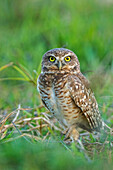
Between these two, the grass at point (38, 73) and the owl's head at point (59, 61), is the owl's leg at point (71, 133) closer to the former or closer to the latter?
the grass at point (38, 73)

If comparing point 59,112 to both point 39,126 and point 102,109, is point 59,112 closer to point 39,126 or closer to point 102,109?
point 39,126

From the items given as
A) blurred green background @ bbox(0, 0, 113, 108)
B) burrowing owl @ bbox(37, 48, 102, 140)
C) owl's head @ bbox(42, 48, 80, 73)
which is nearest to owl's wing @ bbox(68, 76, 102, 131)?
burrowing owl @ bbox(37, 48, 102, 140)

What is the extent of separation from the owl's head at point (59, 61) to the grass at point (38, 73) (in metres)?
0.35

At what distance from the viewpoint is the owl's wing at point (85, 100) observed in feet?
9.82

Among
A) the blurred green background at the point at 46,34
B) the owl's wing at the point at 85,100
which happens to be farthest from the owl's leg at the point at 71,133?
the blurred green background at the point at 46,34

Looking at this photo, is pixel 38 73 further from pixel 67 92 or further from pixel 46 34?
pixel 46 34

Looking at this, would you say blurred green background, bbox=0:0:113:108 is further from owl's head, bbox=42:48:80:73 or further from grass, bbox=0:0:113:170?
owl's head, bbox=42:48:80:73

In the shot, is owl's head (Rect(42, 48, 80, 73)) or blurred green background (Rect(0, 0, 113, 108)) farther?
blurred green background (Rect(0, 0, 113, 108))

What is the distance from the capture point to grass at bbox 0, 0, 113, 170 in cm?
188

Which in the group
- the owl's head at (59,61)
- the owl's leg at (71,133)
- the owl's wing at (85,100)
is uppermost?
the owl's head at (59,61)

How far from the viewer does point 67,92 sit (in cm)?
295

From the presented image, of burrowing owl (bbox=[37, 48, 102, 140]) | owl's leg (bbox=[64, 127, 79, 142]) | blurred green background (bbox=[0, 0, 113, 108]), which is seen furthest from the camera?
blurred green background (bbox=[0, 0, 113, 108])

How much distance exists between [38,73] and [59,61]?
0.60 meters

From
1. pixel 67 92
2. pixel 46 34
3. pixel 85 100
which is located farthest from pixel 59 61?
pixel 46 34
